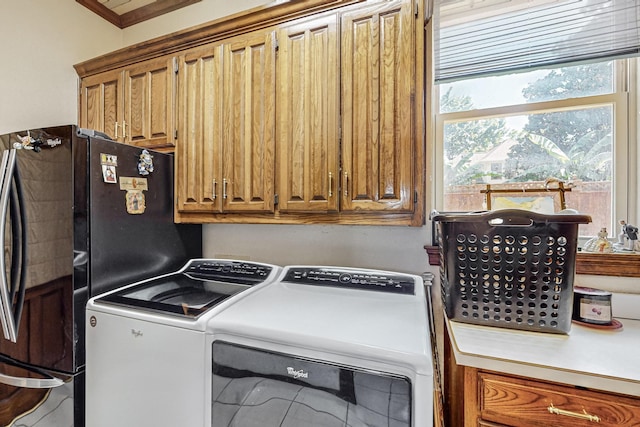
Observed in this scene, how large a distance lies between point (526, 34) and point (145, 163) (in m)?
2.04

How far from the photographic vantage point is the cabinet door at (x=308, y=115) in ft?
4.44

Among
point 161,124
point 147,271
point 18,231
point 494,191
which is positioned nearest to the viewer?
point 18,231

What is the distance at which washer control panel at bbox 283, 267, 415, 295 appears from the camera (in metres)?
1.35

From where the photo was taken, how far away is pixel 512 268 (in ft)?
3.06

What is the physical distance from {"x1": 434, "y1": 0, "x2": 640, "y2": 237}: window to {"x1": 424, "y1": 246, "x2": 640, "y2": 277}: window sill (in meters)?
0.21

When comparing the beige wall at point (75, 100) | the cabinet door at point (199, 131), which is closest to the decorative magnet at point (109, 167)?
the cabinet door at point (199, 131)

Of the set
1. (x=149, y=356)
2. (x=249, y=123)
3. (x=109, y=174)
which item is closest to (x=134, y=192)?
(x=109, y=174)

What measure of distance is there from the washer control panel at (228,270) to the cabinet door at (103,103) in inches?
38.7

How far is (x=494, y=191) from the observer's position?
1.42m

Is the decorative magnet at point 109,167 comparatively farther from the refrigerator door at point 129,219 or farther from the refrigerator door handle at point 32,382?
the refrigerator door handle at point 32,382

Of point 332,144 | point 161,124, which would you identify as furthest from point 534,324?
point 161,124

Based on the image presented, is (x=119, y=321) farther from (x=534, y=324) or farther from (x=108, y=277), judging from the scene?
(x=534, y=324)

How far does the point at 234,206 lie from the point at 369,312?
90cm

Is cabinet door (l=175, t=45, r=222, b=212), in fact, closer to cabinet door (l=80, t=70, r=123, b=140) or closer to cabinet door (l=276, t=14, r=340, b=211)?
cabinet door (l=276, t=14, r=340, b=211)
